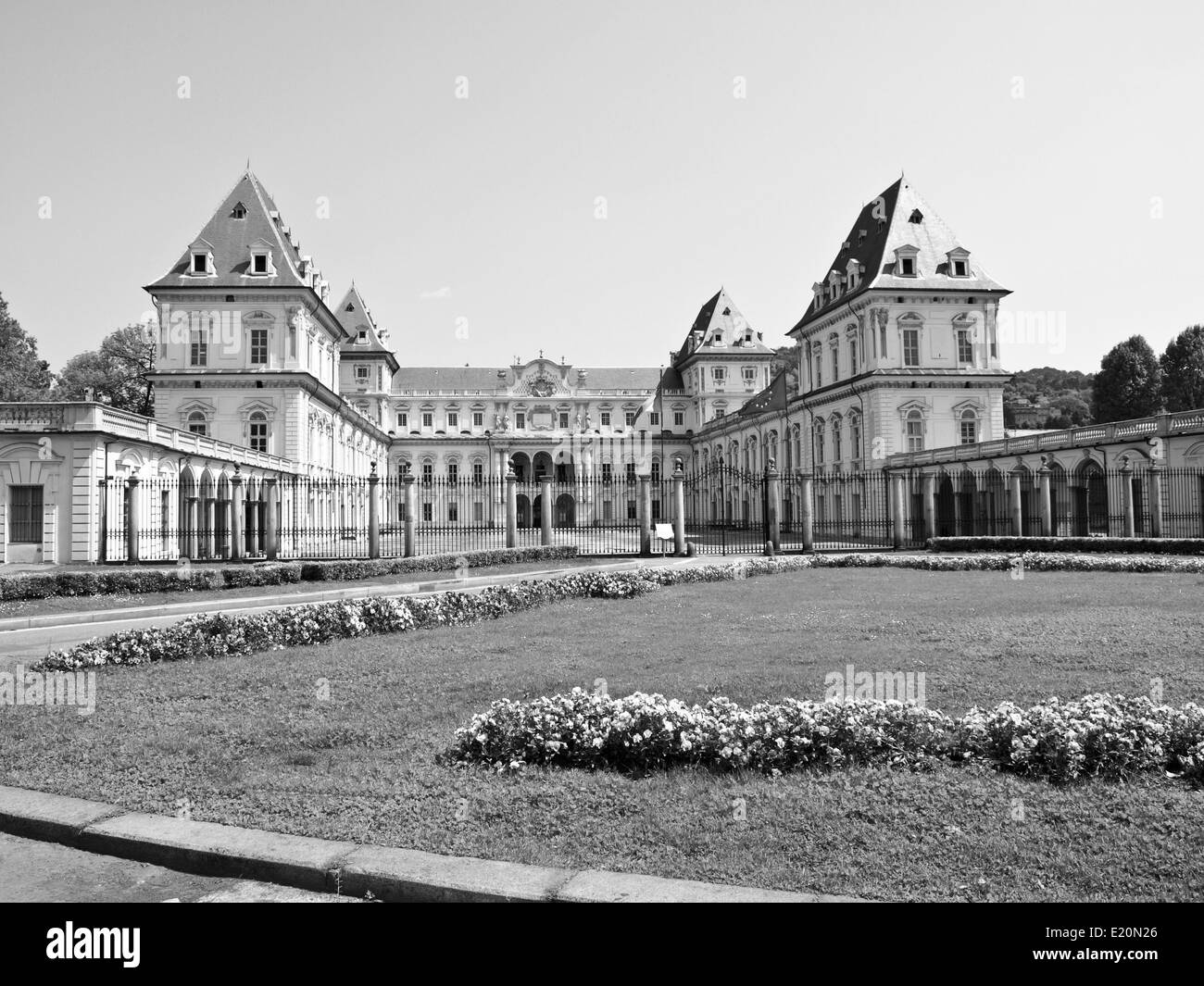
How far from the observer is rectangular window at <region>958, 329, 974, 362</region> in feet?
165

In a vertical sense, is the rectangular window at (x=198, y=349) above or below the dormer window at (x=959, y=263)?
below

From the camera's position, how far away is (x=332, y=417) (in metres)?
58.1

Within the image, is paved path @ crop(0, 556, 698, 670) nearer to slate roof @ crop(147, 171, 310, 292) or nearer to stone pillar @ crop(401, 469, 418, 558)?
stone pillar @ crop(401, 469, 418, 558)

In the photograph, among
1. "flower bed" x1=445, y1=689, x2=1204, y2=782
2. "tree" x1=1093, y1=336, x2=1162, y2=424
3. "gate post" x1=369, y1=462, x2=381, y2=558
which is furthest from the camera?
"tree" x1=1093, y1=336, x2=1162, y2=424

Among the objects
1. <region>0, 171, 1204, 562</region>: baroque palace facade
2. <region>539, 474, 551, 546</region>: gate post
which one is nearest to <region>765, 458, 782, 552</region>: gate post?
<region>0, 171, 1204, 562</region>: baroque palace facade

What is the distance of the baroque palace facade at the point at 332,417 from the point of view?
2758 centimetres

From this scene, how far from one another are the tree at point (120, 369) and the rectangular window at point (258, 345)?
19006 mm

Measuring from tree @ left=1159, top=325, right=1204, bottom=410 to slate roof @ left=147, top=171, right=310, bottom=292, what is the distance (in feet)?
216

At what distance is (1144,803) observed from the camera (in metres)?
4.98

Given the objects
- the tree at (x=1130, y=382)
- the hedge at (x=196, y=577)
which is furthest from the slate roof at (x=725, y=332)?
the hedge at (x=196, y=577)

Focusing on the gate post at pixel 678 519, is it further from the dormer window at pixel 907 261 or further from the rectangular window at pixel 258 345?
the rectangular window at pixel 258 345

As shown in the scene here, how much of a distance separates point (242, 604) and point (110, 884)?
1414cm
